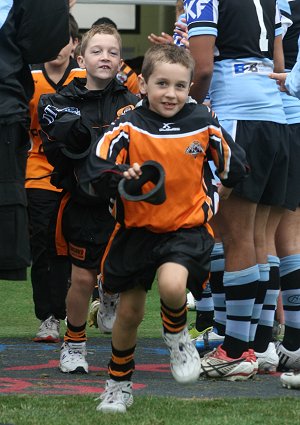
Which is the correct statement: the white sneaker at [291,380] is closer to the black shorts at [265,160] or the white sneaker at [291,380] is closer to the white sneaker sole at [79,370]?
the black shorts at [265,160]

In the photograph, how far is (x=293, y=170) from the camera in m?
6.39

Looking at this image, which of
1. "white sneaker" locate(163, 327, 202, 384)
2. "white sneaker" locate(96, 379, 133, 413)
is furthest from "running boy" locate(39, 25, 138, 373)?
"white sneaker" locate(163, 327, 202, 384)

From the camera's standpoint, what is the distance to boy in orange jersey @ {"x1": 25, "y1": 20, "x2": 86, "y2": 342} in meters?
7.98

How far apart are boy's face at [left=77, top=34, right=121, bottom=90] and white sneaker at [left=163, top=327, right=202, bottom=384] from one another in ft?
6.12

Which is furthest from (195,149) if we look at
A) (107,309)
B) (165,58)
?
(107,309)

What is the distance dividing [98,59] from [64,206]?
33.1 inches

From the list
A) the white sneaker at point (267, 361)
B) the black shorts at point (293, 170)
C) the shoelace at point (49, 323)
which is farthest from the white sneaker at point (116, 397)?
the shoelace at point (49, 323)

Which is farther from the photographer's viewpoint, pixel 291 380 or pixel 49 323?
pixel 49 323

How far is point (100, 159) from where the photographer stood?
5.02 m

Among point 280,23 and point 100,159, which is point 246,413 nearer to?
Result: point 100,159

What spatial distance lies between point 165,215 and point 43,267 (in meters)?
3.19

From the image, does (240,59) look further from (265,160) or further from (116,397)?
(116,397)

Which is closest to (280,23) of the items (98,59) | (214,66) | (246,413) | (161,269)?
(214,66)

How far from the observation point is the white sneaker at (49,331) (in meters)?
7.76
